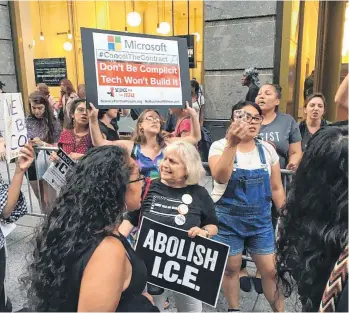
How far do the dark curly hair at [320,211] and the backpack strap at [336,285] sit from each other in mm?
278

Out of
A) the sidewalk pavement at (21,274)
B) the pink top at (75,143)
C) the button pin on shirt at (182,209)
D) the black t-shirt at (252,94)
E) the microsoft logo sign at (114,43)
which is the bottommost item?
the sidewalk pavement at (21,274)

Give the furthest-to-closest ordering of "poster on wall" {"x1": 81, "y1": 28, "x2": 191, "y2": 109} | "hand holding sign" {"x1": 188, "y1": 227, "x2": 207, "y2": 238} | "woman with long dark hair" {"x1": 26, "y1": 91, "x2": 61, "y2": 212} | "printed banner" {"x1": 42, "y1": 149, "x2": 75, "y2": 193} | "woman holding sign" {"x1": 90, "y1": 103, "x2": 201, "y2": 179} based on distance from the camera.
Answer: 1. "woman with long dark hair" {"x1": 26, "y1": 91, "x2": 61, "y2": 212}
2. "printed banner" {"x1": 42, "y1": 149, "x2": 75, "y2": 193}
3. "woman holding sign" {"x1": 90, "y1": 103, "x2": 201, "y2": 179}
4. "poster on wall" {"x1": 81, "y1": 28, "x2": 191, "y2": 109}
5. "hand holding sign" {"x1": 188, "y1": 227, "x2": 207, "y2": 238}

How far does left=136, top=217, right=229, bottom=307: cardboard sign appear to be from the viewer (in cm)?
230

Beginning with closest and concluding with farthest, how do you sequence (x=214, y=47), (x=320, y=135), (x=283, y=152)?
(x=320, y=135), (x=283, y=152), (x=214, y=47)

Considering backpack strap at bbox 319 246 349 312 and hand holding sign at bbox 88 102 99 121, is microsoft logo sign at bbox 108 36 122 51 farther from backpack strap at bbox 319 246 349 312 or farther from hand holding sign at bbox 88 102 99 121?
backpack strap at bbox 319 246 349 312

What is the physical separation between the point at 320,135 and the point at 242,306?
7.32 ft

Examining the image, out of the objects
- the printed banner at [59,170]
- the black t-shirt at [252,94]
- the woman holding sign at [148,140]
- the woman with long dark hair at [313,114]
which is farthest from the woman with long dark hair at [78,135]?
the woman with long dark hair at [313,114]

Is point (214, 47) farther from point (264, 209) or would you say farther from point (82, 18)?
point (82, 18)

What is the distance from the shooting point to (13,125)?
2.71 m

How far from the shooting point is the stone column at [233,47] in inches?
237

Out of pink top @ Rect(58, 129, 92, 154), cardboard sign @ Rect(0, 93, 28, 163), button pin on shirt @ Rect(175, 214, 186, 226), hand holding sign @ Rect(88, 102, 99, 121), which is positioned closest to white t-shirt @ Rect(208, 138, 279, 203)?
button pin on shirt @ Rect(175, 214, 186, 226)

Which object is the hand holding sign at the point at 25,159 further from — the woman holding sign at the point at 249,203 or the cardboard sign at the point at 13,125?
the woman holding sign at the point at 249,203

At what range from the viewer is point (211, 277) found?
231cm

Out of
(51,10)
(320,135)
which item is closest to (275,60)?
(320,135)
